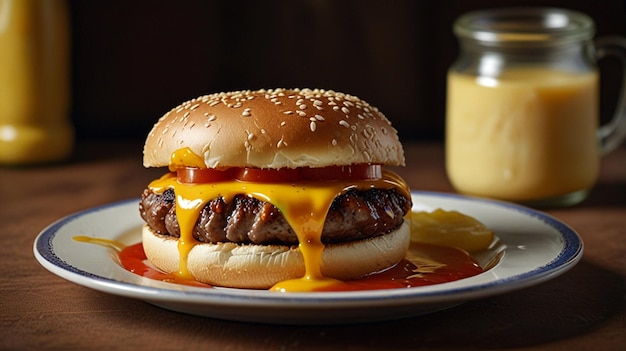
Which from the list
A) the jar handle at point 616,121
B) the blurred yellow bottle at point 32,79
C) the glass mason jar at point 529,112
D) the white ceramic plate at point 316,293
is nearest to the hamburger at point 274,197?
the white ceramic plate at point 316,293

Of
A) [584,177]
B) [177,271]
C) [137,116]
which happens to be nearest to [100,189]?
[137,116]

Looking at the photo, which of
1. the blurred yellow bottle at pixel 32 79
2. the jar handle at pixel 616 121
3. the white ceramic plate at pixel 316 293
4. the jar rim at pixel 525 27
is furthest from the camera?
the blurred yellow bottle at pixel 32 79

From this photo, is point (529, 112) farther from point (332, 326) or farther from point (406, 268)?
point (332, 326)

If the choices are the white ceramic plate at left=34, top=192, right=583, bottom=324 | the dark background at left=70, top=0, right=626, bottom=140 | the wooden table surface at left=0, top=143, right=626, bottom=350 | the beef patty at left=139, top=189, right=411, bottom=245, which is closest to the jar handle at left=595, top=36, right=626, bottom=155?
the wooden table surface at left=0, top=143, right=626, bottom=350

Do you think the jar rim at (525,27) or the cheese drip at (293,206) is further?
the jar rim at (525,27)

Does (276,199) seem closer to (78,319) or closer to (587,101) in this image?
(78,319)

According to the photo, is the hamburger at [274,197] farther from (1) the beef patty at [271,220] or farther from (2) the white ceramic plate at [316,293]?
(2) the white ceramic plate at [316,293]
